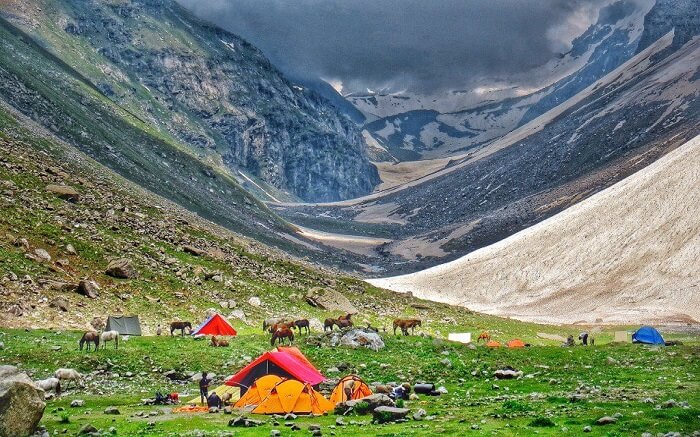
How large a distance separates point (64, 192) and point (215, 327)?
21.8 m

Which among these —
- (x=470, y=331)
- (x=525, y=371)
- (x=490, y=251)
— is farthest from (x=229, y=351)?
(x=490, y=251)

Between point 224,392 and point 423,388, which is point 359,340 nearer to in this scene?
point 423,388

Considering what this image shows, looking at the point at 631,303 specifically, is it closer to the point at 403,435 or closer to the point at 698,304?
the point at 698,304

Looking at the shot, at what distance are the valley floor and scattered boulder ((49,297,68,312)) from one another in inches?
203

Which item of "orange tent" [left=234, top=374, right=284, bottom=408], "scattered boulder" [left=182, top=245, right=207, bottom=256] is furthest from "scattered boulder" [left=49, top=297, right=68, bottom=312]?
"orange tent" [left=234, top=374, right=284, bottom=408]

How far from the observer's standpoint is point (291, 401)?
24.0 metres

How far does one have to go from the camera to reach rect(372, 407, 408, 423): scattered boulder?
20625mm

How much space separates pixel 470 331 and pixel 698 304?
3190cm

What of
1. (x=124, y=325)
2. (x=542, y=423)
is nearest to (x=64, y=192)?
(x=124, y=325)

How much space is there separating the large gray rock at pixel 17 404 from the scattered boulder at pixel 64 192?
41240 millimetres

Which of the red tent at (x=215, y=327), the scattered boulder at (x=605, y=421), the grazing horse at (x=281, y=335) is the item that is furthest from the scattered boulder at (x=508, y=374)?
the red tent at (x=215, y=327)

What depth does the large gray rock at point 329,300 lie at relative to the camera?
59.1m

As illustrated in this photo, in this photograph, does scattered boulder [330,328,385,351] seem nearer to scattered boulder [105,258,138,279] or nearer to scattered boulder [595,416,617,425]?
scattered boulder [105,258,138,279]

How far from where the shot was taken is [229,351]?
34938 millimetres
